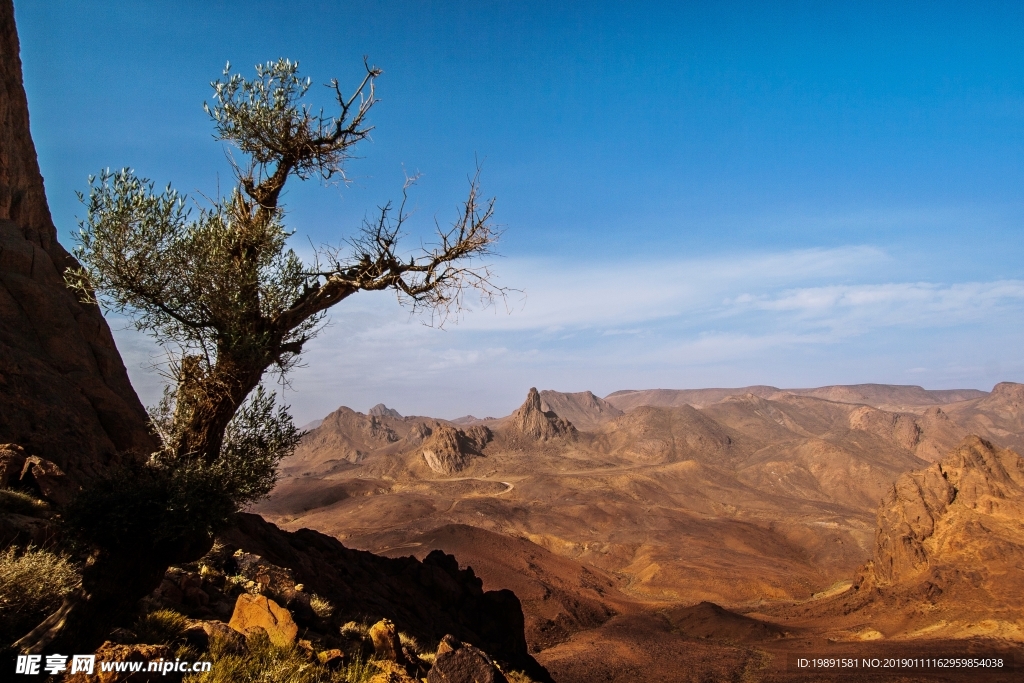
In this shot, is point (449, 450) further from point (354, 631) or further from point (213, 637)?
point (213, 637)

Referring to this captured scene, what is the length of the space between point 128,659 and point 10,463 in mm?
7021

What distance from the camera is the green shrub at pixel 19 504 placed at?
366 inches

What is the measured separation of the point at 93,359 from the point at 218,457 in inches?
426

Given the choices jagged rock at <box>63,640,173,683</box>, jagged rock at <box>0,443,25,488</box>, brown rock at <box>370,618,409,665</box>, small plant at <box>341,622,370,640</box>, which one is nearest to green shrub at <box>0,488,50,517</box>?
jagged rock at <box>0,443,25,488</box>

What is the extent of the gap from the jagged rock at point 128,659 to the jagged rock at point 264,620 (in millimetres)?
1682

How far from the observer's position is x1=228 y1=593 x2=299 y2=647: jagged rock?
808 cm

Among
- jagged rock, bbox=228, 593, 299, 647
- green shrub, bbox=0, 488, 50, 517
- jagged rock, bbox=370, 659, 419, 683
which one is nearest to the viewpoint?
jagged rock, bbox=370, 659, 419, 683

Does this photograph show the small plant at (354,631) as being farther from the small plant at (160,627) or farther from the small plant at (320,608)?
the small plant at (160,627)

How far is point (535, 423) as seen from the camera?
111500mm

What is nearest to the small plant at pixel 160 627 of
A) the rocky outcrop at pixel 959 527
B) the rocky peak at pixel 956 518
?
the rocky outcrop at pixel 959 527

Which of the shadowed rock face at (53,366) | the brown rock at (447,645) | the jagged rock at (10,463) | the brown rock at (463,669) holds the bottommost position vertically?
the brown rock at (463,669)

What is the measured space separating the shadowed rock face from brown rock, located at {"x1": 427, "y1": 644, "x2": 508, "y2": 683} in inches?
343

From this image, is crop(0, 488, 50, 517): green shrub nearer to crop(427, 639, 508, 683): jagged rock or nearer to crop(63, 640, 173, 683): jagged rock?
crop(63, 640, 173, 683): jagged rock

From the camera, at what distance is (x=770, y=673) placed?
73.4ft
